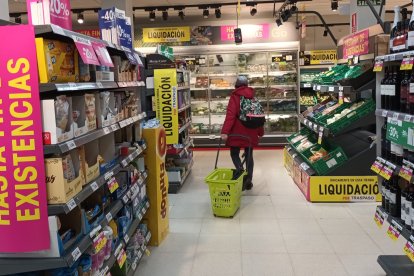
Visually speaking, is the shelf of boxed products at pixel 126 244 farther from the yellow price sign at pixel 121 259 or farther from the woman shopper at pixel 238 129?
the woman shopper at pixel 238 129

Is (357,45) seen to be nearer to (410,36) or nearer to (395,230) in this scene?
(410,36)

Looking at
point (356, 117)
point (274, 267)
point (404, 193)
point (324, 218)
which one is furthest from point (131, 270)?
point (356, 117)

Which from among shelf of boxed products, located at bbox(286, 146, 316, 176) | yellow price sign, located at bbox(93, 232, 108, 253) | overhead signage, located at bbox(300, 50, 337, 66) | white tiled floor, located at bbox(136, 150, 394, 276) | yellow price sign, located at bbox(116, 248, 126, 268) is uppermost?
overhead signage, located at bbox(300, 50, 337, 66)

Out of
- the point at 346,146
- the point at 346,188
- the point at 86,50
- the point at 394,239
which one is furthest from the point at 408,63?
the point at 346,146

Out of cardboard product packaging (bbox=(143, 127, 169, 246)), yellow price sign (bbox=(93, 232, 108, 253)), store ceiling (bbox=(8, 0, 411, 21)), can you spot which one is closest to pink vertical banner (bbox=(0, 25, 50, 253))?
yellow price sign (bbox=(93, 232, 108, 253))

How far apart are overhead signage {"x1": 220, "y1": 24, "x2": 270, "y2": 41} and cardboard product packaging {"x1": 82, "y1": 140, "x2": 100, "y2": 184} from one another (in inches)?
322

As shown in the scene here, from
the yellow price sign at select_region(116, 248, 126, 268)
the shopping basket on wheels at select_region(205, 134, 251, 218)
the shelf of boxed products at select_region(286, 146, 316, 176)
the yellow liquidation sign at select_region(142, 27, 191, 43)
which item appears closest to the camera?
the yellow price sign at select_region(116, 248, 126, 268)

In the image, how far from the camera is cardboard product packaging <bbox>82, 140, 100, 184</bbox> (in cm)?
273

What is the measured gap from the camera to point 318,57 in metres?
13.1

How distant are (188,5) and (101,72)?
796cm

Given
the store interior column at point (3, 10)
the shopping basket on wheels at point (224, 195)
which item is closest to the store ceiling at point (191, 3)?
the shopping basket on wheels at point (224, 195)

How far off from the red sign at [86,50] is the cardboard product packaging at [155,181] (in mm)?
1692

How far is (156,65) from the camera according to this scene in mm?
6555

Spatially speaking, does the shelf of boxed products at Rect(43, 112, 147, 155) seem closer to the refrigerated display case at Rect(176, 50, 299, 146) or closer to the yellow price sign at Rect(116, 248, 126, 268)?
the yellow price sign at Rect(116, 248, 126, 268)
